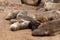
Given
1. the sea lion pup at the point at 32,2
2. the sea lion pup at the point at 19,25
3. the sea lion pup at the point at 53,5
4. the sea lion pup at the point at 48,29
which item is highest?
the sea lion pup at the point at 48,29

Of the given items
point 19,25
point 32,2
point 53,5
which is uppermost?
point 19,25

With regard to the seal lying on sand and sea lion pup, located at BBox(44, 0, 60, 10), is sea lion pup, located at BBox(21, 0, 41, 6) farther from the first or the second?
the seal lying on sand

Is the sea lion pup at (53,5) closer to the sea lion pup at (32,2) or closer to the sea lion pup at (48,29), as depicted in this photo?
the sea lion pup at (32,2)

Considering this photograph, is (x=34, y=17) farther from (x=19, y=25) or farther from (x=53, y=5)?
(x=53, y=5)

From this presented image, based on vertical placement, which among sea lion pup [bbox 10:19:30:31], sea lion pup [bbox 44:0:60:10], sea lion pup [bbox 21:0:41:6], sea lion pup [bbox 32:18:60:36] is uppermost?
sea lion pup [bbox 32:18:60:36]

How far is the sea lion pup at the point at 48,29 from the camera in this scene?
3756 mm

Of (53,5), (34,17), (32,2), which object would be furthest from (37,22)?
(32,2)

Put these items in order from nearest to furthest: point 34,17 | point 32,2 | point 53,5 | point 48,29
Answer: point 48,29, point 34,17, point 53,5, point 32,2

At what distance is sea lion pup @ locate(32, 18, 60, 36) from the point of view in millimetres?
3756

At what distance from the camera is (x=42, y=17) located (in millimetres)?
4398

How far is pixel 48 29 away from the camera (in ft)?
12.4

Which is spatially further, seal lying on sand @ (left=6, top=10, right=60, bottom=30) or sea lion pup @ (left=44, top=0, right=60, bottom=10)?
sea lion pup @ (left=44, top=0, right=60, bottom=10)

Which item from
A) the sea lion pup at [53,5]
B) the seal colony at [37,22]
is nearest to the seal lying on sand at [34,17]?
the seal colony at [37,22]

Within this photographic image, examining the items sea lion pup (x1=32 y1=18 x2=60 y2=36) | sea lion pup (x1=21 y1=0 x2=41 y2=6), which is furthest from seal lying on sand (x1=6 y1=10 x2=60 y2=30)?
sea lion pup (x1=21 y1=0 x2=41 y2=6)
